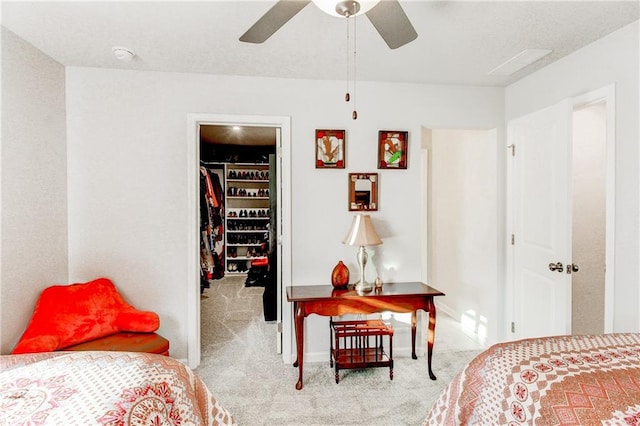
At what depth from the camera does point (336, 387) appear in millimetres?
2674

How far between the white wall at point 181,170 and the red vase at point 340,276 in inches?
9.1

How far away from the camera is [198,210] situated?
9.97ft

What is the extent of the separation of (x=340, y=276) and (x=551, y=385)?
5.81ft

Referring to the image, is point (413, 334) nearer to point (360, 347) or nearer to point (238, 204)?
point (360, 347)

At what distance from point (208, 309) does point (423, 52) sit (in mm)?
3821

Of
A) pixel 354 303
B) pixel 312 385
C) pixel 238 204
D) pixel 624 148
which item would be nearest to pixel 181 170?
pixel 354 303

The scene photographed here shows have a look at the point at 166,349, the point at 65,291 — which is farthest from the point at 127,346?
the point at 65,291

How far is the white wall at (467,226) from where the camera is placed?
342 centimetres

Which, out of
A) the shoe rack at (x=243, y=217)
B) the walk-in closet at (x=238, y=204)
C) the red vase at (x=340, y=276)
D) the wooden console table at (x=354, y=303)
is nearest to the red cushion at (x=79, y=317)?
the wooden console table at (x=354, y=303)

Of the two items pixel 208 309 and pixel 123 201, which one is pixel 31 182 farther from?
pixel 208 309

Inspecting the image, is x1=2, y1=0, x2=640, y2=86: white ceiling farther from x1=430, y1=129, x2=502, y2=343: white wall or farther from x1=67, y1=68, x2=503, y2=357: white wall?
x1=430, y1=129, x2=502, y2=343: white wall

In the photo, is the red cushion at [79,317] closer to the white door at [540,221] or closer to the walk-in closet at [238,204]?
the white door at [540,221]

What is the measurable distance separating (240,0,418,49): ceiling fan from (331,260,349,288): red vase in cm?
176

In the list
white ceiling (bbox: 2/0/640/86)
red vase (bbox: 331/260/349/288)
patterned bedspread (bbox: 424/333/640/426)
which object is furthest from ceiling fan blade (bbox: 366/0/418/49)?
red vase (bbox: 331/260/349/288)
